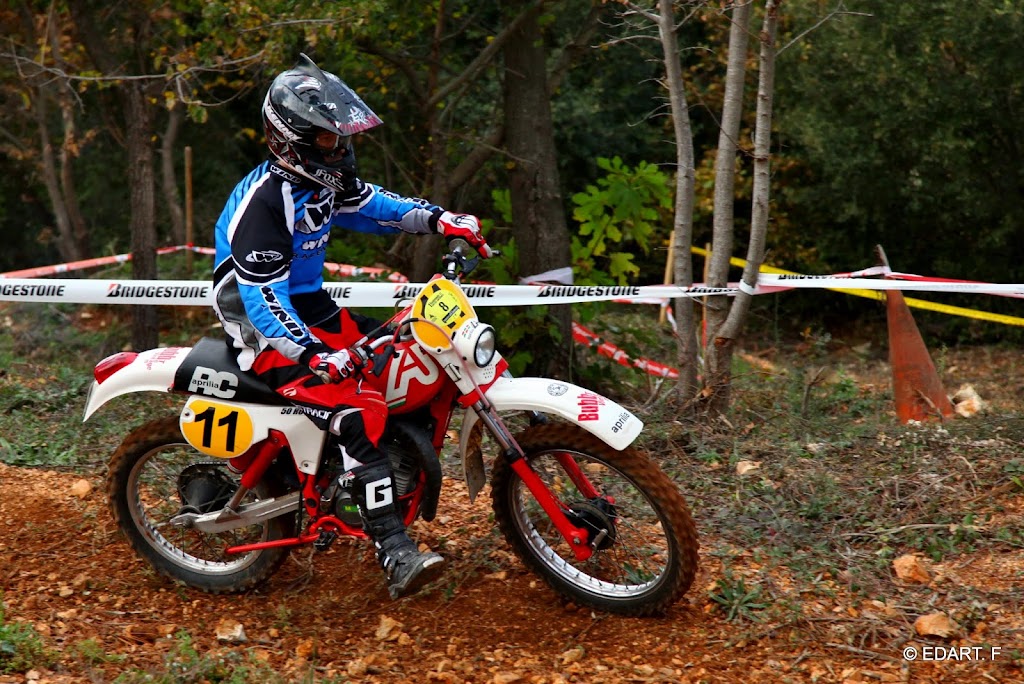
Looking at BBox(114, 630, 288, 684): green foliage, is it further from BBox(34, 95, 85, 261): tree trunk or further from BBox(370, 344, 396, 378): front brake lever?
BBox(34, 95, 85, 261): tree trunk

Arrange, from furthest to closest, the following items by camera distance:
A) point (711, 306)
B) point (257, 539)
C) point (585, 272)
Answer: point (585, 272), point (711, 306), point (257, 539)

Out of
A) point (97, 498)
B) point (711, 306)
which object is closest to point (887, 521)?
point (711, 306)

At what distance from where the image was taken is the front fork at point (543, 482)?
445 centimetres

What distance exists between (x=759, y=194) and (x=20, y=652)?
175 inches

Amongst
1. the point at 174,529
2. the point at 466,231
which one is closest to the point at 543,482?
the point at 466,231

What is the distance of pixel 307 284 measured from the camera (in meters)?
4.71

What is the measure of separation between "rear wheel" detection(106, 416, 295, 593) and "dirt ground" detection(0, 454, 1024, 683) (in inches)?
4.0

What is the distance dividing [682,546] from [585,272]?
156 inches

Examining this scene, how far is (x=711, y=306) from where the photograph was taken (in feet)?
22.1

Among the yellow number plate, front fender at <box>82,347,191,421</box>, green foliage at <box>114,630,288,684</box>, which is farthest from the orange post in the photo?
green foliage at <box>114,630,288,684</box>

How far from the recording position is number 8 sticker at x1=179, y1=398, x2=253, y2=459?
186 inches

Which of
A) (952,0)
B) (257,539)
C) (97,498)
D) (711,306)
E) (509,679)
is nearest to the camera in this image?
(509,679)

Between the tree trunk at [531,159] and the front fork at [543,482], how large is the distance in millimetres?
3603

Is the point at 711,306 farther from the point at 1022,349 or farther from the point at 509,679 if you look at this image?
the point at 1022,349
